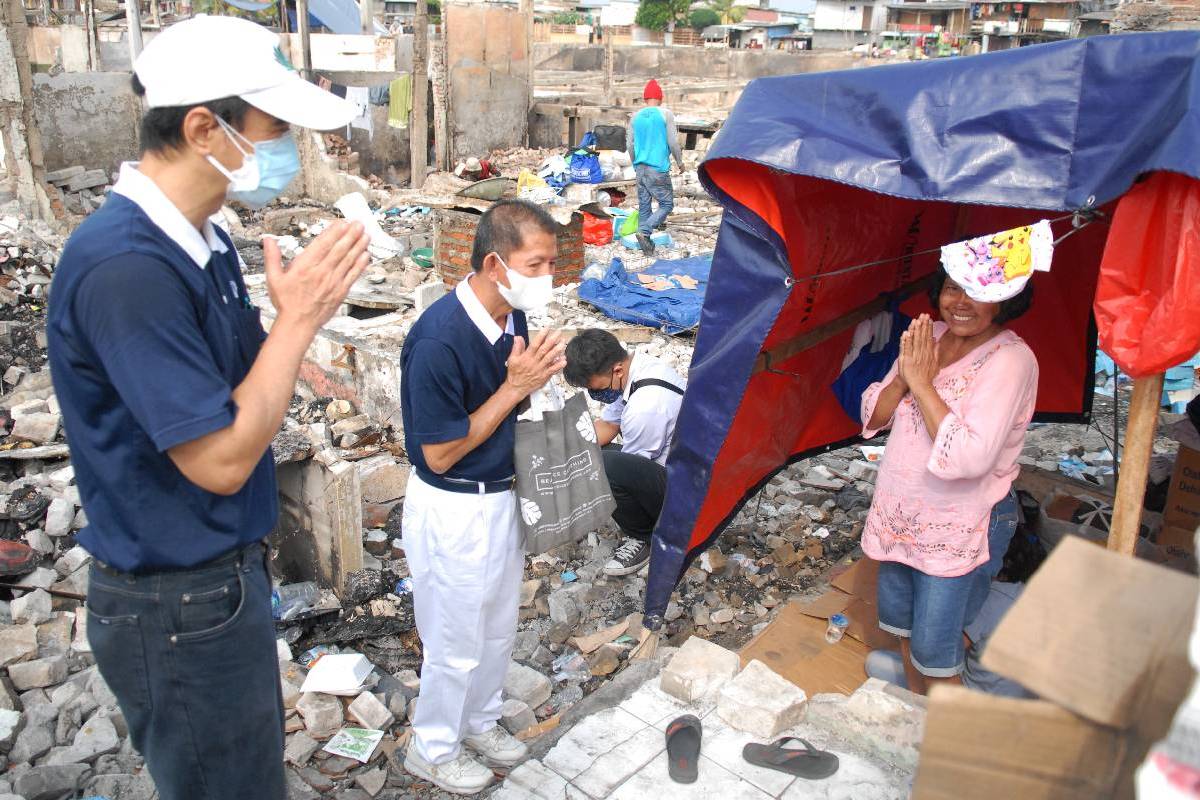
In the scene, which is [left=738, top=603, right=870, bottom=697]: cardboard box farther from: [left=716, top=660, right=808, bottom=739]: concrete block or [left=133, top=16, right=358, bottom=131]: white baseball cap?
[left=133, top=16, right=358, bottom=131]: white baseball cap

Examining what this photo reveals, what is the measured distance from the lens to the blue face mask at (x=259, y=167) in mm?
1764

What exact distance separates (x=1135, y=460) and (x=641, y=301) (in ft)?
19.9

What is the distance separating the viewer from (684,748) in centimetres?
263

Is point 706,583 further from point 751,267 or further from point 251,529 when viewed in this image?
point 251,529

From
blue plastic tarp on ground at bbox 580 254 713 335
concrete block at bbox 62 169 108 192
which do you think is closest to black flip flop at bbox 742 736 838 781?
blue plastic tarp on ground at bbox 580 254 713 335

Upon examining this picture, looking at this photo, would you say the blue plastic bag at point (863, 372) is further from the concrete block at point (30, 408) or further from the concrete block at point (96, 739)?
the concrete block at point (30, 408)

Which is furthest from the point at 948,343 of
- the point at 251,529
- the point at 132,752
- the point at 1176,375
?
the point at 1176,375

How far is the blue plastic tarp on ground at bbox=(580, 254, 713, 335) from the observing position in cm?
802

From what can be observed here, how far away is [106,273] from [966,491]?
102 inches

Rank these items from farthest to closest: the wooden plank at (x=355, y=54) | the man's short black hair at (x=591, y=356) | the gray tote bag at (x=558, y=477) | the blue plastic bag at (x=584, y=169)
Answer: the wooden plank at (x=355, y=54) < the blue plastic bag at (x=584, y=169) < the man's short black hair at (x=591, y=356) < the gray tote bag at (x=558, y=477)

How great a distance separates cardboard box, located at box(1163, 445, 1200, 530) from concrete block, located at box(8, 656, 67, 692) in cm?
502

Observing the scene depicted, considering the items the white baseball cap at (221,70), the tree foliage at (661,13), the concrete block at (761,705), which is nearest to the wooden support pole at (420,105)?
the concrete block at (761,705)

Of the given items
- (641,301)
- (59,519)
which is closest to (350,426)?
(59,519)

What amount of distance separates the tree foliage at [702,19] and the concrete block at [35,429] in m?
55.1
